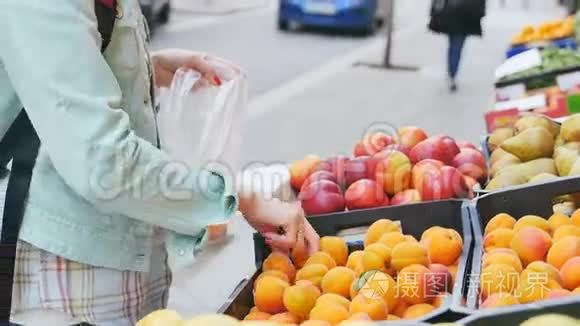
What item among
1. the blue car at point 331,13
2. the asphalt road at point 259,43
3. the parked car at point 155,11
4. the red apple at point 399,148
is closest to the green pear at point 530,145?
the red apple at point 399,148

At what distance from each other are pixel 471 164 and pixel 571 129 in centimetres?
35

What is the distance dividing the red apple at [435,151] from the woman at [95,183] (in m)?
0.95

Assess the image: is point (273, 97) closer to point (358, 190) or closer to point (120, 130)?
point (358, 190)

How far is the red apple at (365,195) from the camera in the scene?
2.58 meters

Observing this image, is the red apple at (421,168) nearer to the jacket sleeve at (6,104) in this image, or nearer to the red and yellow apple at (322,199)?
the red and yellow apple at (322,199)

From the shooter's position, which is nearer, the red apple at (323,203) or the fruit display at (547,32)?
the red apple at (323,203)

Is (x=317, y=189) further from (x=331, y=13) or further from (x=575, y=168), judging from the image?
(x=331, y=13)

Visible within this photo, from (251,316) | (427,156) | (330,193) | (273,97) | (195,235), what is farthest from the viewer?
(273,97)

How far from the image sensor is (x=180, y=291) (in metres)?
3.91

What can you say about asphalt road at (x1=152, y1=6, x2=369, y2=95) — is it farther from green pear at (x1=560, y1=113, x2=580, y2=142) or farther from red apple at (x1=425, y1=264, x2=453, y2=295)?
red apple at (x1=425, y1=264, x2=453, y2=295)

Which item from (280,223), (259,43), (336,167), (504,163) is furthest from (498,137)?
(259,43)

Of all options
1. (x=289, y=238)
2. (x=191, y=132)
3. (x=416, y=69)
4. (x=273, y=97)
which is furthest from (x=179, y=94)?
(x=416, y=69)

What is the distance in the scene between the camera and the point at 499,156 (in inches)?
113

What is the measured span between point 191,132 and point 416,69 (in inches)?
304
